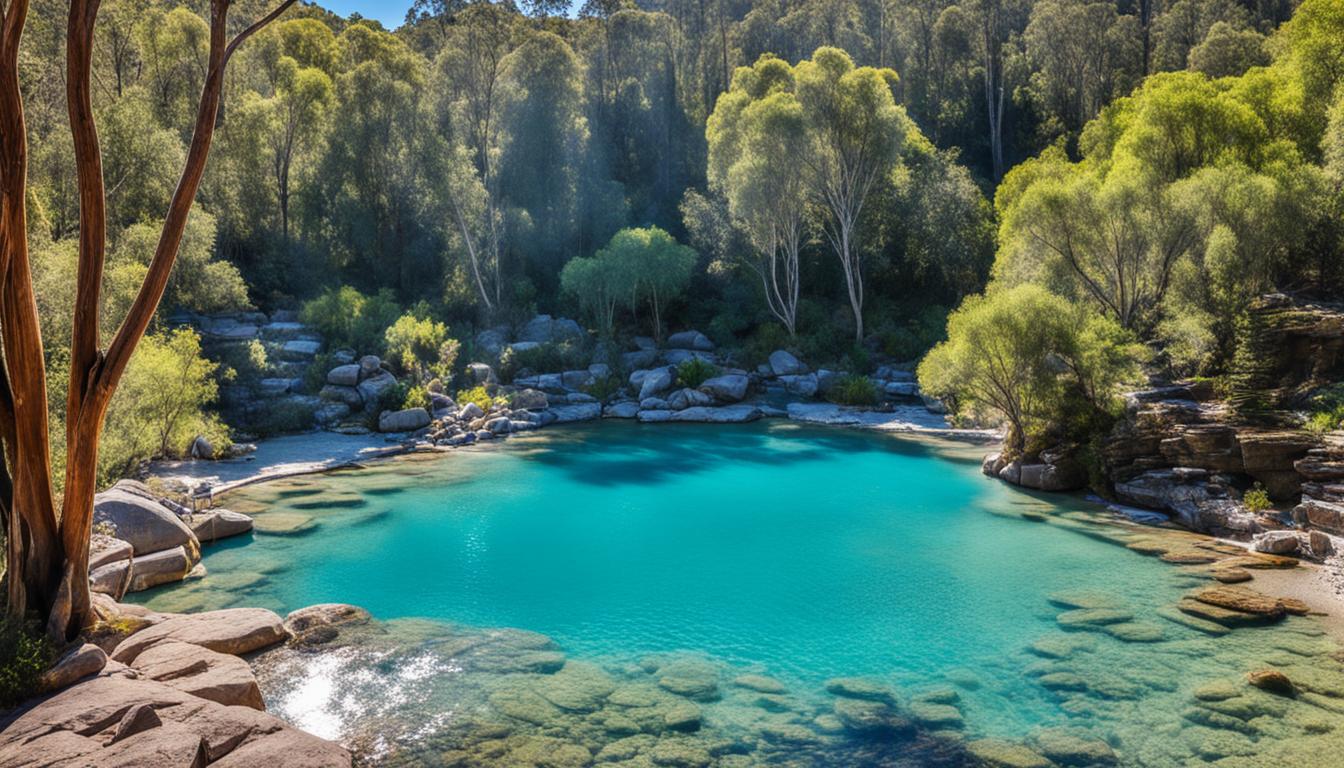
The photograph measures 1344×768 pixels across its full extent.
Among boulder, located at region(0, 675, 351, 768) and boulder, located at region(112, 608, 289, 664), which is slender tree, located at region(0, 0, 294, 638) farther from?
boulder, located at region(0, 675, 351, 768)

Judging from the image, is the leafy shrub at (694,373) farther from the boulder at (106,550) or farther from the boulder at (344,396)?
the boulder at (106,550)

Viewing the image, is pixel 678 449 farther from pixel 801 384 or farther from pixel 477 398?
pixel 801 384

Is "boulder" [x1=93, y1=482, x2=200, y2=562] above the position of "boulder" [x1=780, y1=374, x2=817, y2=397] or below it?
below

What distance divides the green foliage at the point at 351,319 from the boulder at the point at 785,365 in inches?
685

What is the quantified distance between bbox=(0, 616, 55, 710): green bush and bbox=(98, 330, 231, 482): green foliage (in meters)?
10.2

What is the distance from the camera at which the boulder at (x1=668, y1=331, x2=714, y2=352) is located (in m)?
38.3

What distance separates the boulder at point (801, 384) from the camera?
1345 inches

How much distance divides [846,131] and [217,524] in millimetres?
30124

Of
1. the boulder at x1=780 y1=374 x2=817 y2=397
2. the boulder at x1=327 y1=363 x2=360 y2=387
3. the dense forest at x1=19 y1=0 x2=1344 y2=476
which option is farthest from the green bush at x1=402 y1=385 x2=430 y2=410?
the boulder at x1=780 y1=374 x2=817 y2=397

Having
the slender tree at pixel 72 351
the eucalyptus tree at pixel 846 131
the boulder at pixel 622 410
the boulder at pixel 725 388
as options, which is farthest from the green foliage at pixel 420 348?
the slender tree at pixel 72 351

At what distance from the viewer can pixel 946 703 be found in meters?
10.2

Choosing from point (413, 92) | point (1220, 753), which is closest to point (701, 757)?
point (1220, 753)

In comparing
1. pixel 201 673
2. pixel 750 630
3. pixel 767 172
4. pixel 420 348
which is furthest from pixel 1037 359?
pixel 420 348

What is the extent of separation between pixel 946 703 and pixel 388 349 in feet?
89.7
